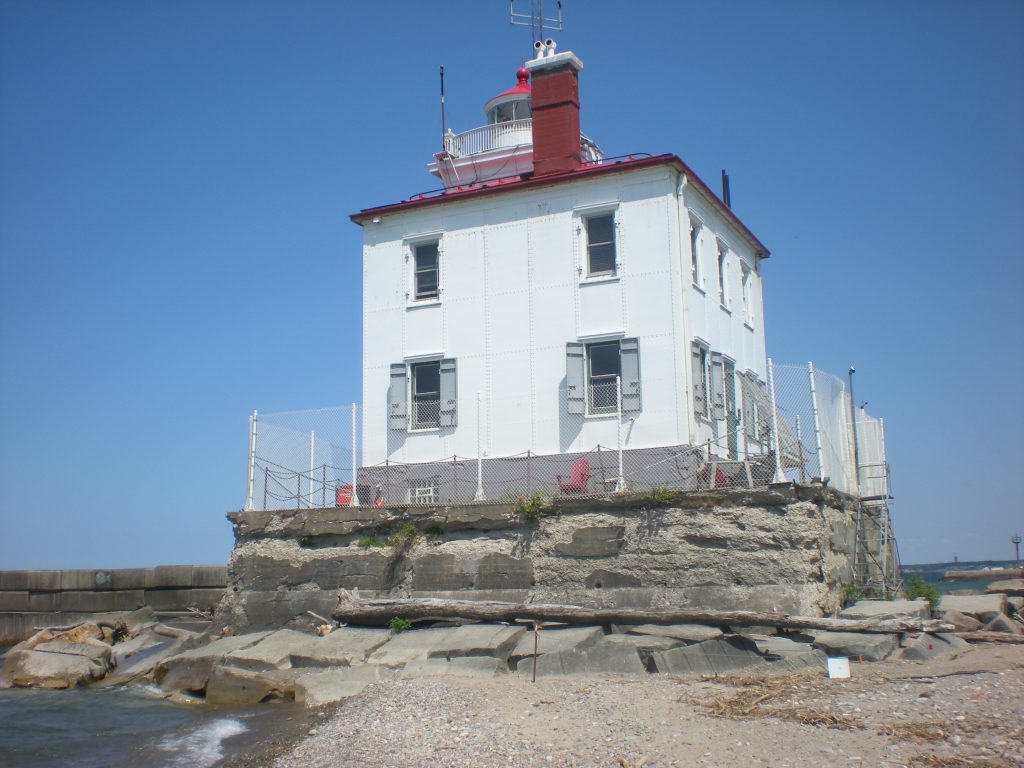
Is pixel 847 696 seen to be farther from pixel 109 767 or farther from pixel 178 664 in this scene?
pixel 178 664

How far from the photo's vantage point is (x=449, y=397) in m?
18.0

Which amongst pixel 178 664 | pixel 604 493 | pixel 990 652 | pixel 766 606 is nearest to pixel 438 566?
pixel 604 493

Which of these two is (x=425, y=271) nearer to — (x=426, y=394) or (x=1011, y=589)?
(x=426, y=394)

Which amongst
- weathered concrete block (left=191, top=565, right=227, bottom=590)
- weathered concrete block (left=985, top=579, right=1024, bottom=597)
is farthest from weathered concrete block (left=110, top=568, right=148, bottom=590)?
weathered concrete block (left=985, top=579, right=1024, bottom=597)

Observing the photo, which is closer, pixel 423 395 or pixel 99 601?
pixel 423 395

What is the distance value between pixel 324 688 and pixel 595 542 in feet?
15.1

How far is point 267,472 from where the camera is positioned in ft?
57.0

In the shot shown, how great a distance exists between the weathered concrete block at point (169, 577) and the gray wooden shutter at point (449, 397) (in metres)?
8.75

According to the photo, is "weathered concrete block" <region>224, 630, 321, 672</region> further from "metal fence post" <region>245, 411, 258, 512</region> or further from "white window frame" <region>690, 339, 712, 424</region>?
"white window frame" <region>690, 339, 712, 424</region>

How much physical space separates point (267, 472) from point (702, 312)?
28.1ft

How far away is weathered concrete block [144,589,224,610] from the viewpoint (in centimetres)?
2211

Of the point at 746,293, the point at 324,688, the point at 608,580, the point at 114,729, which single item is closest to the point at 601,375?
the point at 608,580

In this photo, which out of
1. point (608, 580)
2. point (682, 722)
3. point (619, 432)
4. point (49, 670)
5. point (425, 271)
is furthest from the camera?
point (425, 271)

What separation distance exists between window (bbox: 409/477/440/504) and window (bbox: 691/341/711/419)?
490cm
